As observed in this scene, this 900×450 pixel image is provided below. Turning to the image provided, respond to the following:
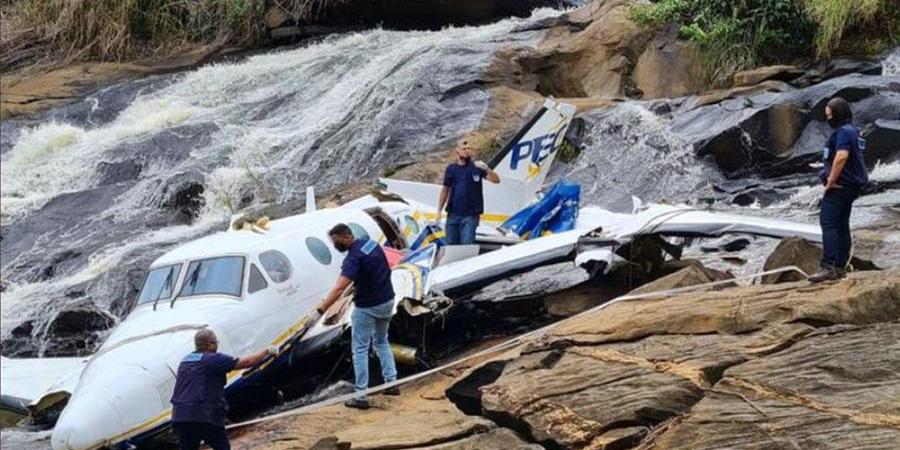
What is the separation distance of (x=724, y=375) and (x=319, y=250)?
5.99m

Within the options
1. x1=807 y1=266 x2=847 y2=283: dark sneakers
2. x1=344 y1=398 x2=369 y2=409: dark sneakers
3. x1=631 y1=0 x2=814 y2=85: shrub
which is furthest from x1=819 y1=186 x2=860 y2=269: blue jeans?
x1=631 y1=0 x2=814 y2=85: shrub

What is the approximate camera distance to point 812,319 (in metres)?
6.92

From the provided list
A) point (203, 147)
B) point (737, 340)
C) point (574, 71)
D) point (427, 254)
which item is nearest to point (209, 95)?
point (203, 147)

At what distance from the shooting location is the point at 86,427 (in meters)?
8.57

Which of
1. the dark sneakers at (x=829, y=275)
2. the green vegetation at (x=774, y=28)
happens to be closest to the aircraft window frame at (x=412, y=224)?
the dark sneakers at (x=829, y=275)

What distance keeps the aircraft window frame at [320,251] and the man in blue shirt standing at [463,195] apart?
1.63 meters

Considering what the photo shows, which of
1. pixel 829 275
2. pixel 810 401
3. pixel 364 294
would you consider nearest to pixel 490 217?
pixel 364 294

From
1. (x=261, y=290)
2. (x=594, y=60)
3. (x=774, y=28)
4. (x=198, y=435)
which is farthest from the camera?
(x=594, y=60)

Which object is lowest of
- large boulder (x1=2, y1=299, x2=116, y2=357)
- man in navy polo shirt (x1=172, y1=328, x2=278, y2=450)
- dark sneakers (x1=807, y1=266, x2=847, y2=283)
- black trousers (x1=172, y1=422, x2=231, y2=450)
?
large boulder (x1=2, y1=299, x2=116, y2=357)

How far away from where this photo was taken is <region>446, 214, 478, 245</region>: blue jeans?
1245 cm

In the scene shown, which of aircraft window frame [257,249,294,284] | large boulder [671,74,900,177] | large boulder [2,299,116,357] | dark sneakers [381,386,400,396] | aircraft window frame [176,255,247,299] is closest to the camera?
dark sneakers [381,386,400,396]

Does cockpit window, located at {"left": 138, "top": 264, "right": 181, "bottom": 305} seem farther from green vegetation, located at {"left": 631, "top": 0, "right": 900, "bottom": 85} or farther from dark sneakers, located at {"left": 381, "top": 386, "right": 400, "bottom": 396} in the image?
green vegetation, located at {"left": 631, "top": 0, "right": 900, "bottom": 85}

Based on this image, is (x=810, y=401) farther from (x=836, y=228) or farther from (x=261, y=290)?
(x=261, y=290)

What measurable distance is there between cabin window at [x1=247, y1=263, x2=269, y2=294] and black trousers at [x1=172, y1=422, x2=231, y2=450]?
2.56 metres
